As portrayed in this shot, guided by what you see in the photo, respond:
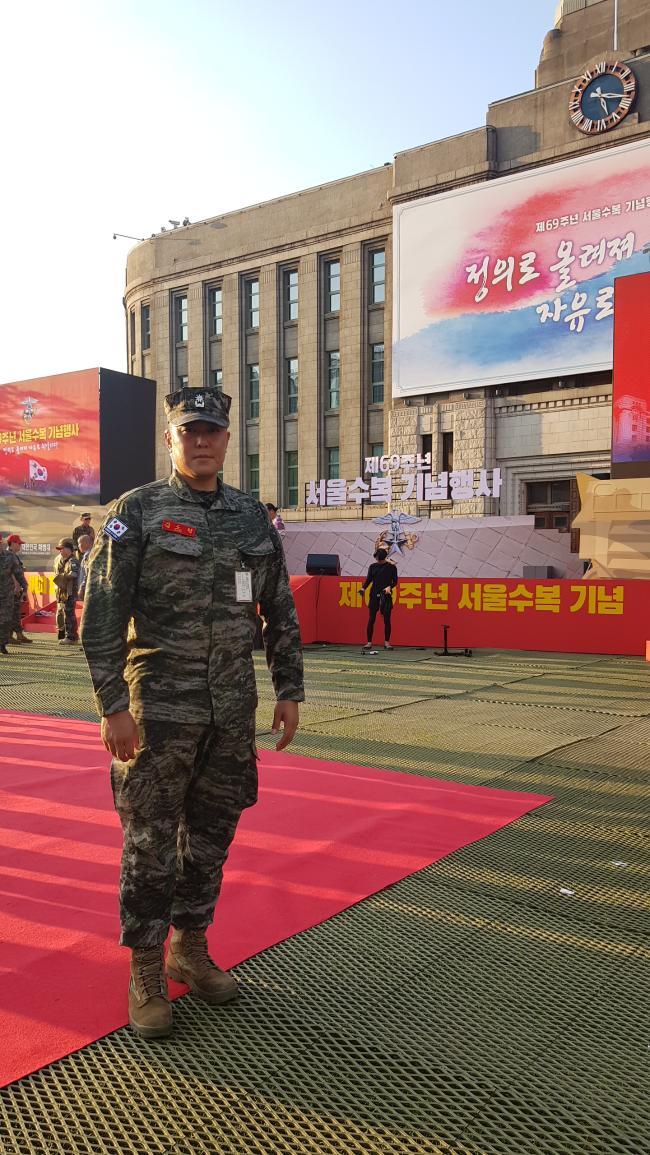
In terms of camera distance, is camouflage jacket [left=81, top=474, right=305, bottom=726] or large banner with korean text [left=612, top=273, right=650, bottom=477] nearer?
camouflage jacket [left=81, top=474, right=305, bottom=726]

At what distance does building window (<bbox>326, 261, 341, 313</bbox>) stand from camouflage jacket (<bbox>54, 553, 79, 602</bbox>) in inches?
857

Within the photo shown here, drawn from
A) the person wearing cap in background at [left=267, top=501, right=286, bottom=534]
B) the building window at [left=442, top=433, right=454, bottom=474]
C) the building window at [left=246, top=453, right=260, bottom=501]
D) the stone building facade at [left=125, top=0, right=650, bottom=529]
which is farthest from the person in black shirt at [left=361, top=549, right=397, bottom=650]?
the building window at [left=246, top=453, right=260, bottom=501]

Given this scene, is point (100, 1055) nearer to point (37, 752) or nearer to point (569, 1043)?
point (569, 1043)

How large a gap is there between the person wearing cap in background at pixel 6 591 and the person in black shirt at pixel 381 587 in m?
5.31

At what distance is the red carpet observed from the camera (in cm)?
276

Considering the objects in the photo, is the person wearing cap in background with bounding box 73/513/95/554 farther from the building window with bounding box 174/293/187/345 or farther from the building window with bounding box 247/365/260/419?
the building window with bounding box 174/293/187/345

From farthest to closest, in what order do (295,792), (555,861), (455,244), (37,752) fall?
(455,244), (37,752), (295,792), (555,861)

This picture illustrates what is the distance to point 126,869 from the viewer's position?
2.62 metres

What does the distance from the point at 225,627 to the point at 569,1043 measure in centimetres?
162

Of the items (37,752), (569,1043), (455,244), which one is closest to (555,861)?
(569,1043)

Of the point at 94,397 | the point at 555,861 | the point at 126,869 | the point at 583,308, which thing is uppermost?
the point at 583,308

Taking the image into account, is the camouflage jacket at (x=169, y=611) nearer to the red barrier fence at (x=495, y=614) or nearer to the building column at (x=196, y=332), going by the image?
the red barrier fence at (x=495, y=614)

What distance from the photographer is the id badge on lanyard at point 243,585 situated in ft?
8.95

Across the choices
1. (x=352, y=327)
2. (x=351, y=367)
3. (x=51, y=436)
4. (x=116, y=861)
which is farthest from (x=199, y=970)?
(x=352, y=327)
